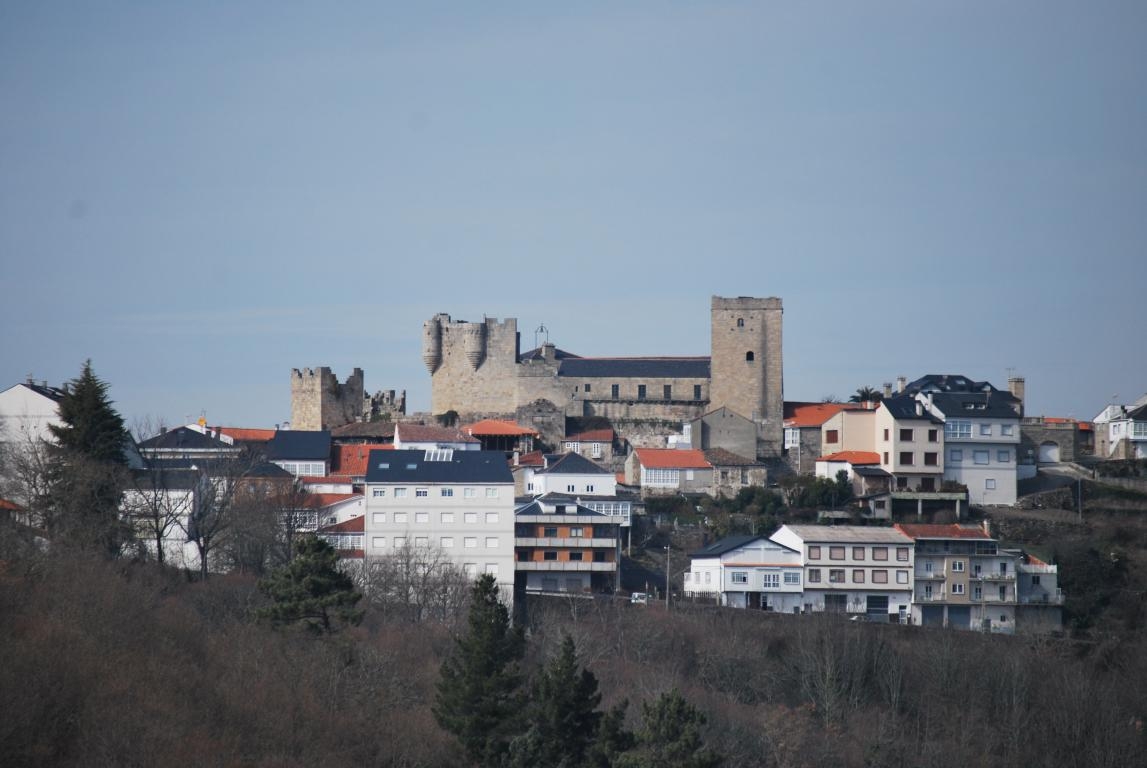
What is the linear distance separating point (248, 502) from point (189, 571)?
22.5ft

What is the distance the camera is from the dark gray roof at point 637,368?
7838 centimetres

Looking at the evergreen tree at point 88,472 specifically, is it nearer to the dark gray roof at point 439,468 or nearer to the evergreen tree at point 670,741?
the dark gray roof at point 439,468

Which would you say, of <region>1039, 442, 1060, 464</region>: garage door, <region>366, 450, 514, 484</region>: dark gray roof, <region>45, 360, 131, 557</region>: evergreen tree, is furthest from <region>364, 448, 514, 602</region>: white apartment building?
<region>1039, 442, 1060, 464</region>: garage door

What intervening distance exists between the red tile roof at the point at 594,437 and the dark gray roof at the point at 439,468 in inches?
573

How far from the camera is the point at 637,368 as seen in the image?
78938 millimetres

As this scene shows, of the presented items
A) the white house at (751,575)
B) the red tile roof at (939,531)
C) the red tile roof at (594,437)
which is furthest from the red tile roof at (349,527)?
the red tile roof at (939,531)

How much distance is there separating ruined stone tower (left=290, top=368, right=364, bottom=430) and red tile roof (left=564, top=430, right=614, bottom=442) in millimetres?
12277

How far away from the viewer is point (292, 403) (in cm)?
8112

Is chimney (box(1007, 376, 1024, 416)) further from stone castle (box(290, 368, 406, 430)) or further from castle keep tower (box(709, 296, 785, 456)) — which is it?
stone castle (box(290, 368, 406, 430))

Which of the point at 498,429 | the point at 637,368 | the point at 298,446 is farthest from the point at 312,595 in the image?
the point at 637,368

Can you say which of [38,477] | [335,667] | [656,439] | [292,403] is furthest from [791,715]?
[292,403]

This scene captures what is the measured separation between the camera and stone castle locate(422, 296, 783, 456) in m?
76.1

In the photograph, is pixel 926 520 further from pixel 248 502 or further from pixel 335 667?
pixel 335 667

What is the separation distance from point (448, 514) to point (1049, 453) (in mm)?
28385
